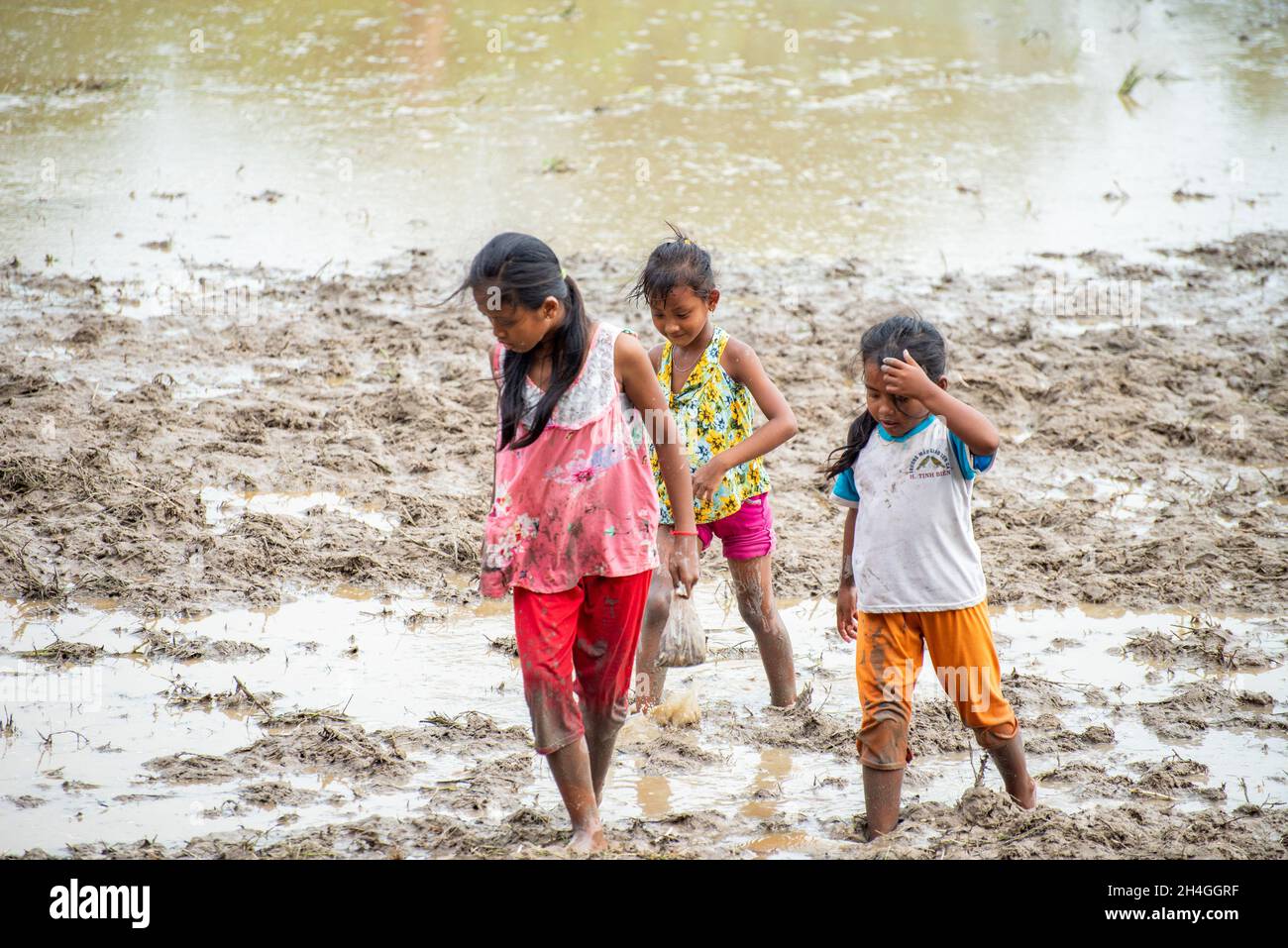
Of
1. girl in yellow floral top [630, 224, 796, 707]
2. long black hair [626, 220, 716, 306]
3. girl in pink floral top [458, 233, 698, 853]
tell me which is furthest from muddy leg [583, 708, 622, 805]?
long black hair [626, 220, 716, 306]

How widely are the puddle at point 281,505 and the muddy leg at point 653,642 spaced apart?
1679mm

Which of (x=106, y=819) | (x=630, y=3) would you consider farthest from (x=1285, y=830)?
(x=630, y=3)

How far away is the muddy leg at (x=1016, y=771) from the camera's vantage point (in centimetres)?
349

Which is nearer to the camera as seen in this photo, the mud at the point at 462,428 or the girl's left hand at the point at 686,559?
the girl's left hand at the point at 686,559

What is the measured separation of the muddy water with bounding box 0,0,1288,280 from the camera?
30.6 ft

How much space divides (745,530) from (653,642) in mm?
477

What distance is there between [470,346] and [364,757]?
151 inches

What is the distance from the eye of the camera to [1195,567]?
17.7 feet

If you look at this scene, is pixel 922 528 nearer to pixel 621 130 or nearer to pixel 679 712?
pixel 679 712

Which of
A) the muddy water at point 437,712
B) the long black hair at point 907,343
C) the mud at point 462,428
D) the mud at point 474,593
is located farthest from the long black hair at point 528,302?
the mud at point 462,428

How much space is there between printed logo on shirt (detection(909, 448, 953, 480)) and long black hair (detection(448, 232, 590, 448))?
0.90 meters

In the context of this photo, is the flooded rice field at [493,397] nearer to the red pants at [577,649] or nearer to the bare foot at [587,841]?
the bare foot at [587,841]

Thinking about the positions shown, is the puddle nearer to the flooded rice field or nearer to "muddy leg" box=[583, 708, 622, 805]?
the flooded rice field

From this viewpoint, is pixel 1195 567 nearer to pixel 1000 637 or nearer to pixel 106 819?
pixel 1000 637
